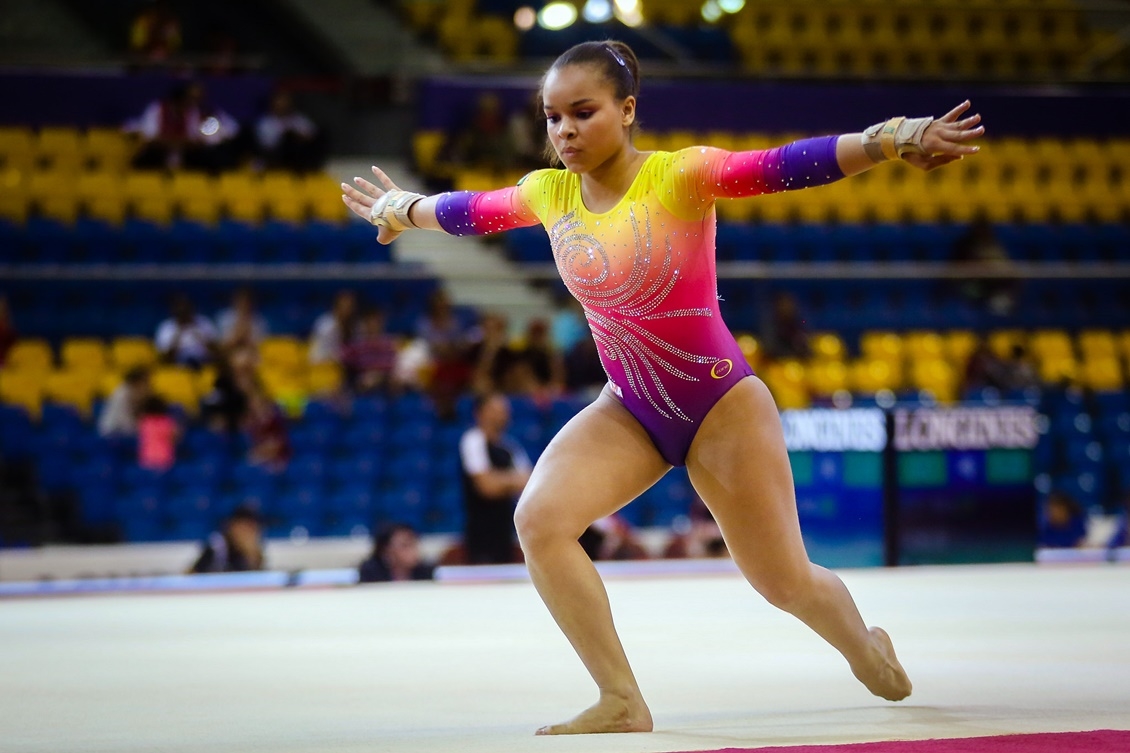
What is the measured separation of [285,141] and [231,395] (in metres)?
4.45

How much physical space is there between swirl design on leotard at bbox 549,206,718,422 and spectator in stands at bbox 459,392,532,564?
4.71 metres

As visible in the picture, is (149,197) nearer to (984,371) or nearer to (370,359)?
(370,359)

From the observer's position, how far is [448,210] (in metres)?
3.71

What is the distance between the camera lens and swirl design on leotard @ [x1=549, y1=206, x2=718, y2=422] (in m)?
3.28

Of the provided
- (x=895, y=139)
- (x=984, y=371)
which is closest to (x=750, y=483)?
(x=895, y=139)

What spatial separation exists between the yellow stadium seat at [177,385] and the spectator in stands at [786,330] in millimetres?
4387

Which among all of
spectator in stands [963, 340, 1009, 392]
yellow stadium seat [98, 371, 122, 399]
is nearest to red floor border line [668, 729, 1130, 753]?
spectator in stands [963, 340, 1009, 392]

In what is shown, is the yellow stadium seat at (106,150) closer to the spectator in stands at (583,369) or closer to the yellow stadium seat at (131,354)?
the yellow stadium seat at (131,354)

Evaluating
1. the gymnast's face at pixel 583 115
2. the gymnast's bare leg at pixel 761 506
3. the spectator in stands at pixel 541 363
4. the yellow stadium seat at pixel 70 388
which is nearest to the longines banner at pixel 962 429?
the spectator in stands at pixel 541 363

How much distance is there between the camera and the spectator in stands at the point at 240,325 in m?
9.98

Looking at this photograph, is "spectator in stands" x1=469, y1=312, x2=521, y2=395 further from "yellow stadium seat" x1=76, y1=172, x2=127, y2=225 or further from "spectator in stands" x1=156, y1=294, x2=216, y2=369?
"yellow stadium seat" x1=76, y1=172, x2=127, y2=225

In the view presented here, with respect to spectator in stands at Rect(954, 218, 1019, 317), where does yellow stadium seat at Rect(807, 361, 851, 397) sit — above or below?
below

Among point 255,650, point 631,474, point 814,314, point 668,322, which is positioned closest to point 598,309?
point 668,322

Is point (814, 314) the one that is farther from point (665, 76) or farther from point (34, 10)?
point (34, 10)
